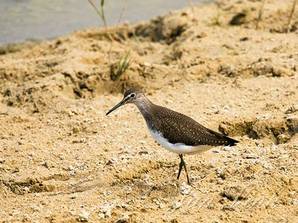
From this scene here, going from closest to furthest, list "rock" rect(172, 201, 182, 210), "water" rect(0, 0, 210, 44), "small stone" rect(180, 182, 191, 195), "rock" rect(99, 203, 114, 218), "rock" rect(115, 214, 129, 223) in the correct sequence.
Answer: "rock" rect(115, 214, 129, 223)
"rock" rect(99, 203, 114, 218)
"rock" rect(172, 201, 182, 210)
"small stone" rect(180, 182, 191, 195)
"water" rect(0, 0, 210, 44)

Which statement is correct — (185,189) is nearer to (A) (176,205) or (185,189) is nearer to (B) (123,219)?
(A) (176,205)

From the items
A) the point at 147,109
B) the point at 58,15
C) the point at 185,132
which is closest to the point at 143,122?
the point at 147,109

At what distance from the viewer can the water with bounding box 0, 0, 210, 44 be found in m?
11.5

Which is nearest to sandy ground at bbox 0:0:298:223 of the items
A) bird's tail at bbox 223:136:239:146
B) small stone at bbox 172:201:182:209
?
small stone at bbox 172:201:182:209

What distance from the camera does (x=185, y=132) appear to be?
6758 millimetres

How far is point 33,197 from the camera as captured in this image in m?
6.73

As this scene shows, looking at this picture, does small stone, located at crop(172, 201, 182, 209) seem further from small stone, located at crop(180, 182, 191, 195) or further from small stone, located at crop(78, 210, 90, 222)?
small stone, located at crop(78, 210, 90, 222)

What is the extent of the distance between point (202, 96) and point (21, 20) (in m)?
4.10

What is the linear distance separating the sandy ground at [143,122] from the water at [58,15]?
0.48 meters

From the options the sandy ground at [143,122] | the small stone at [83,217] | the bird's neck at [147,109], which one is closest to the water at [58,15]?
the sandy ground at [143,122]

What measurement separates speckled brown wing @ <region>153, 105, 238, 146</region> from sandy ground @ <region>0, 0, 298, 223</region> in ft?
1.14

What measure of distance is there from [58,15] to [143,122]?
4.20m

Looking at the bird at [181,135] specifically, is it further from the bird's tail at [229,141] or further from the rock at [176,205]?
the rock at [176,205]

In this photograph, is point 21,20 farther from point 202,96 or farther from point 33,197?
point 33,197
